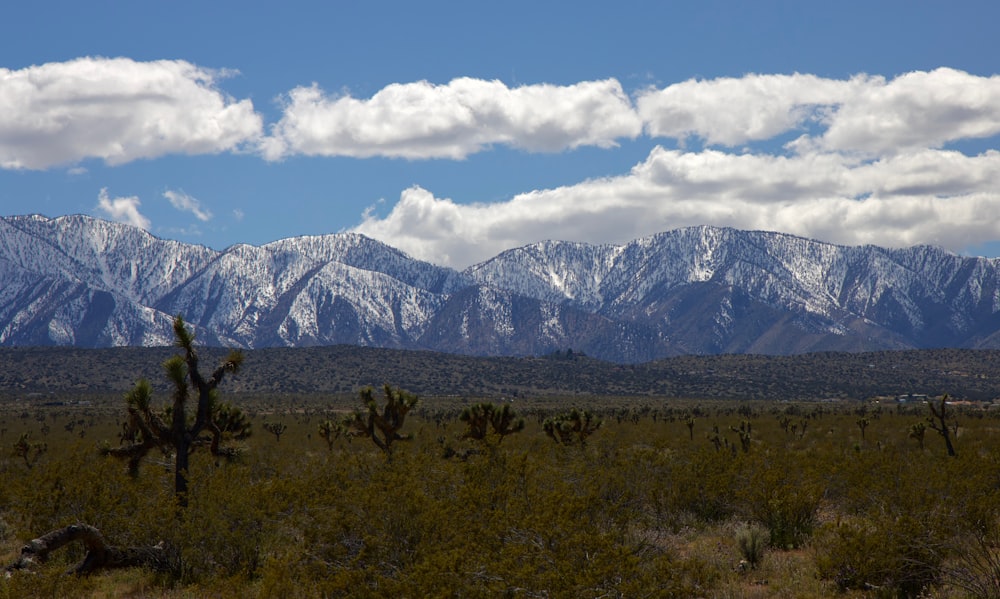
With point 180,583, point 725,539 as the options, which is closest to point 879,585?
point 725,539

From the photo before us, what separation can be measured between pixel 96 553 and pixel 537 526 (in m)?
9.63

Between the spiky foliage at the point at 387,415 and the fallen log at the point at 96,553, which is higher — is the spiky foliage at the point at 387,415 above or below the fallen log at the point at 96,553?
above

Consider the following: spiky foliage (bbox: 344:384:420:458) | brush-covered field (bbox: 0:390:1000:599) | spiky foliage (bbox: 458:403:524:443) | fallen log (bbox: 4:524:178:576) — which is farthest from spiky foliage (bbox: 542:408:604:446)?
fallen log (bbox: 4:524:178:576)

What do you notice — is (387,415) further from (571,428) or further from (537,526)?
(537,526)

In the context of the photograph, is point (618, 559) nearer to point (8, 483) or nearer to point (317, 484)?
point (317, 484)

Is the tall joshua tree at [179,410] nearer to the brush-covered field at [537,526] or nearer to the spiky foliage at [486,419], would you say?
the brush-covered field at [537,526]

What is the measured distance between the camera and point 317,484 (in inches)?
660

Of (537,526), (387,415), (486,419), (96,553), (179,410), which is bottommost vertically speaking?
(96,553)

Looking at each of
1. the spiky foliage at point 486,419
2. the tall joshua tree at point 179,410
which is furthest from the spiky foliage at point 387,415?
the tall joshua tree at point 179,410

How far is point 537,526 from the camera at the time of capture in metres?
12.3

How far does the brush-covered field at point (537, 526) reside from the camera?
39.0 feet

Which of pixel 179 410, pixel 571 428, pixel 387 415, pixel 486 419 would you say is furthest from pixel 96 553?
pixel 571 428

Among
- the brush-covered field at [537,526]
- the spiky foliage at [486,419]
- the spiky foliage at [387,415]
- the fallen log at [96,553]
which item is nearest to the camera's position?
the brush-covered field at [537,526]

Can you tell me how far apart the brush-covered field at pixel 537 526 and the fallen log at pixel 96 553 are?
0.23 metres
